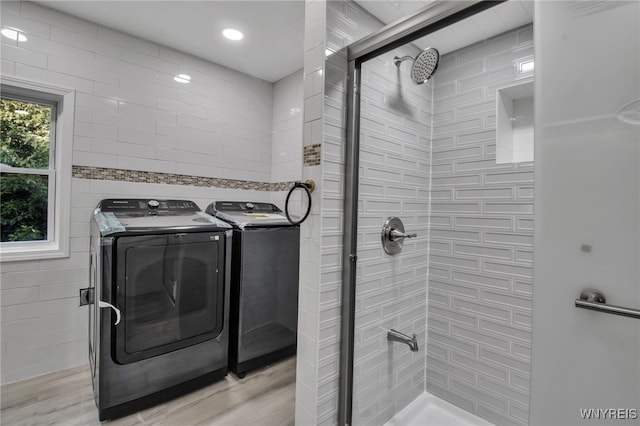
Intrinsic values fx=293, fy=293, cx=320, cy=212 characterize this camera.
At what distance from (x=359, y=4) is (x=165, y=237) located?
1.65 metres

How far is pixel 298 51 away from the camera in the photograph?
244 cm

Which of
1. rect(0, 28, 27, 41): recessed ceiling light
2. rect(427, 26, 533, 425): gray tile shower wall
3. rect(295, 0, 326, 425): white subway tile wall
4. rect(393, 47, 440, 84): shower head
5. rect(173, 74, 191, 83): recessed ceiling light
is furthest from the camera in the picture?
rect(173, 74, 191, 83): recessed ceiling light

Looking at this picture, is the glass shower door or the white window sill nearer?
the glass shower door

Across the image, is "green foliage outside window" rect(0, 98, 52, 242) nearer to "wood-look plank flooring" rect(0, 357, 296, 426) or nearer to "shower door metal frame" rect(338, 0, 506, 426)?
"wood-look plank flooring" rect(0, 357, 296, 426)

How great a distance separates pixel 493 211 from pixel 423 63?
0.89 meters

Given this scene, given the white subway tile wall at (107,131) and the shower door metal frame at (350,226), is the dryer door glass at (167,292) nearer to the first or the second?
the white subway tile wall at (107,131)

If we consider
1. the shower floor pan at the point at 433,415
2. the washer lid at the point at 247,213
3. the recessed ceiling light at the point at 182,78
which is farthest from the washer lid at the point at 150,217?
the shower floor pan at the point at 433,415

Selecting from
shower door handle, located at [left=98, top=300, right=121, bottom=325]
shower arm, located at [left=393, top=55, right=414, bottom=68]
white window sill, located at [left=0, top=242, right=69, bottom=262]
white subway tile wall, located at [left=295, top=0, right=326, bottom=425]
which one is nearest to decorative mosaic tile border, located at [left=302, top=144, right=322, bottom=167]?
white subway tile wall, located at [left=295, top=0, right=326, bottom=425]

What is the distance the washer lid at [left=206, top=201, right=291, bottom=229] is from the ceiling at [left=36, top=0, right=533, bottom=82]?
4.21 ft

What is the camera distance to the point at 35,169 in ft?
6.68

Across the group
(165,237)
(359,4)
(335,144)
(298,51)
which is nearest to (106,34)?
(298,51)

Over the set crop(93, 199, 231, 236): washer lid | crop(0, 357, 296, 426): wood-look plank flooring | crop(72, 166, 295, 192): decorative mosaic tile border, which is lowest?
crop(0, 357, 296, 426): wood-look plank flooring

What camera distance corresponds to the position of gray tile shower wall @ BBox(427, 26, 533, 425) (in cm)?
156

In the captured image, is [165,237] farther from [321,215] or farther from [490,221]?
[490,221]
